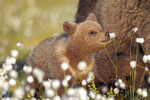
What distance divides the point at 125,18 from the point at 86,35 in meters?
1.62

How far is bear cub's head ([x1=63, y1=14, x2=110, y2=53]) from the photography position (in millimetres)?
5684

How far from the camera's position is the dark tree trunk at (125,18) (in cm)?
657

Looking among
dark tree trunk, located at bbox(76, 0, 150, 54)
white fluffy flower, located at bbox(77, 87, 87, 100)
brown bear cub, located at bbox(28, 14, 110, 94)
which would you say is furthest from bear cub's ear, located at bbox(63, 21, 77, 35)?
white fluffy flower, located at bbox(77, 87, 87, 100)

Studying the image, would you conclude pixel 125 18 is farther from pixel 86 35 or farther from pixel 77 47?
pixel 77 47

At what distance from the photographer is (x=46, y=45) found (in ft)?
21.6

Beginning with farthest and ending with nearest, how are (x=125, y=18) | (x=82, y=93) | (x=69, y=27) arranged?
(x=125, y=18), (x=69, y=27), (x=82, y=93)

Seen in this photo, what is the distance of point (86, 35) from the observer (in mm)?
5785

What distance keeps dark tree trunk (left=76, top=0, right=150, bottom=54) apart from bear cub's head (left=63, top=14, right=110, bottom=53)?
1.36m

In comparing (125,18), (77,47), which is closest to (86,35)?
(77,47)

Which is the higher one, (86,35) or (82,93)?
(86,35)

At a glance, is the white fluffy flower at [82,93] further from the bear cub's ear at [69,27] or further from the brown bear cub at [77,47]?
the bear cub's ear at [69,27]

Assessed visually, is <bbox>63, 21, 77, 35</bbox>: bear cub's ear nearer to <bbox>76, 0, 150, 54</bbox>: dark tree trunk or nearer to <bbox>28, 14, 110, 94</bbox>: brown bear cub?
<bbox>28, 14, 110, 94</bbox>: brown bear cub

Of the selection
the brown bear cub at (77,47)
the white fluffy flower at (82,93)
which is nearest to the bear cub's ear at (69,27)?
the brown bear cub at (77,47)

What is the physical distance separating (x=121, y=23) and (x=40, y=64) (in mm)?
2191
